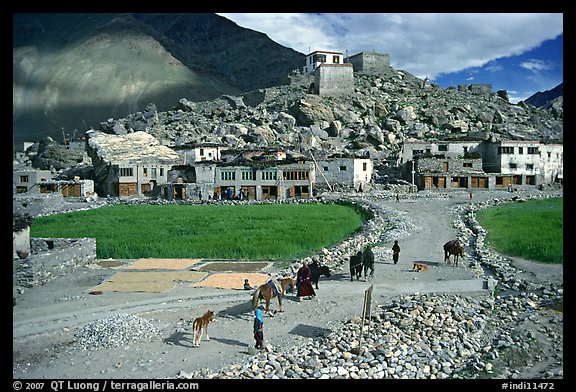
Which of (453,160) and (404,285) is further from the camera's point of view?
(453,160)

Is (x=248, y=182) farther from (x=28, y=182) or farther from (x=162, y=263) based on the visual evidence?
(x=162, y=263)

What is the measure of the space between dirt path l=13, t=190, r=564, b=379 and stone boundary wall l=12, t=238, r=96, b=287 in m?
0.68

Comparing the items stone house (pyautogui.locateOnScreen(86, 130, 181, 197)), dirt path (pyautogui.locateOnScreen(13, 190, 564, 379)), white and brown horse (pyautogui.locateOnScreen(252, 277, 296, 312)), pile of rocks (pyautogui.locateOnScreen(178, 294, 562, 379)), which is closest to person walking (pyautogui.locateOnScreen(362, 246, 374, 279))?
dirt path (pyautogui.locateOnScreen(13, 190, 564, 379))

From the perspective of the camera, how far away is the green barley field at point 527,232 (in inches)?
1061

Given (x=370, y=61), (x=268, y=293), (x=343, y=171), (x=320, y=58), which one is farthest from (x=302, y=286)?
(x=370, y=61)

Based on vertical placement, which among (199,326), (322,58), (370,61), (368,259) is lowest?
(199,326)

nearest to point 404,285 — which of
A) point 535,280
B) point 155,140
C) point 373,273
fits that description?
point 373,273

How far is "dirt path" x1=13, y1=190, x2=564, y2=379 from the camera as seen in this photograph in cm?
1398

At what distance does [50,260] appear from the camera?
78.9 ft

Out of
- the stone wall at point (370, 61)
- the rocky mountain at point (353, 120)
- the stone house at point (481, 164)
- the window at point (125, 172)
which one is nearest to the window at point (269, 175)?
the rocky mountain at point (353, 120)

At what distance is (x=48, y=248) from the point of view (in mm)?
28297

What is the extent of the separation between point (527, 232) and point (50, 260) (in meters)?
29.0

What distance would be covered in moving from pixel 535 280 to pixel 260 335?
587 inches
